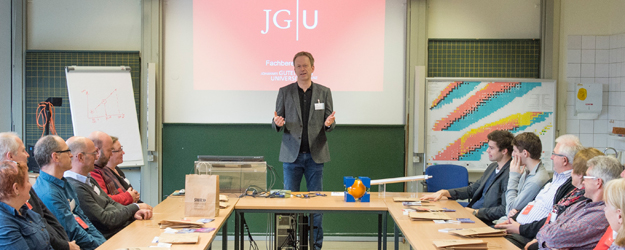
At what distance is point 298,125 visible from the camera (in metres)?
3.99

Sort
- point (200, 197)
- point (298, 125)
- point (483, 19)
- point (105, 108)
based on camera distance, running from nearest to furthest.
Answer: point (200, 197), point (298, 125), point (105, 108), point (483, 19)

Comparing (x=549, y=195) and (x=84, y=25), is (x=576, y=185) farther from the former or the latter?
(x=84, y=25)

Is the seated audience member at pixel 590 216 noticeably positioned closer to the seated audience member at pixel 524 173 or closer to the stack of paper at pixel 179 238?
the seated audience member at pixel 524 173

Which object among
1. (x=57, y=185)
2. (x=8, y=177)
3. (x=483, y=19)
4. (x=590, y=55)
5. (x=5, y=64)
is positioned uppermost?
(x=483, y=19)

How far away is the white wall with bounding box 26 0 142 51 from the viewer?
16.6ft

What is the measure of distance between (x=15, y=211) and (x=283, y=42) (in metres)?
3.40

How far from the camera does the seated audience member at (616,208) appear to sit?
1934 millimetres

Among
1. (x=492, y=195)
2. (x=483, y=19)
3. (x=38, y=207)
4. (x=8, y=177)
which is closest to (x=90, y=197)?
(x=38, y=207)

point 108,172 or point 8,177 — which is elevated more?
point 8,177

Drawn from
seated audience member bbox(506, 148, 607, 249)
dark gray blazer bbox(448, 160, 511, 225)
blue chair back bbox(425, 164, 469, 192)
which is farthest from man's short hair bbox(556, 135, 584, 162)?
blue chair back bbox(425, 164, 469, 192)

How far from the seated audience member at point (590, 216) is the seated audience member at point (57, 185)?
2.54 metres

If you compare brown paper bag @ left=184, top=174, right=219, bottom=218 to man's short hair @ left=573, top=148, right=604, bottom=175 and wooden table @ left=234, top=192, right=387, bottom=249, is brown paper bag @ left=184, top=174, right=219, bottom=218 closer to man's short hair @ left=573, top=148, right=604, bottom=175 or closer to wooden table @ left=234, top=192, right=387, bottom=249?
wooden table @ left=234, top=192, right=387, bottom=249

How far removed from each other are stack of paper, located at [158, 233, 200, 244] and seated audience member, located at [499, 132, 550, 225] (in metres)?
2.04

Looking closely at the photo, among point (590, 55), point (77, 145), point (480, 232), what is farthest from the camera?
point (590, 55)
